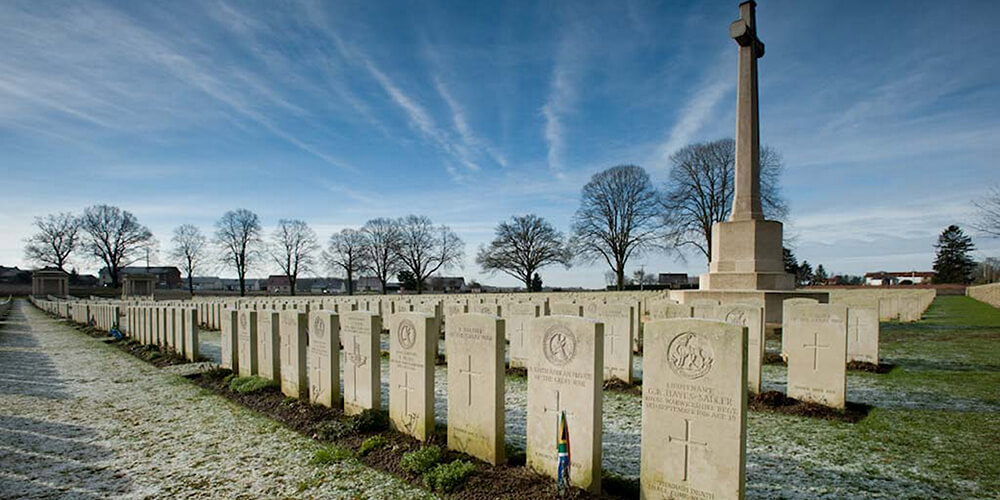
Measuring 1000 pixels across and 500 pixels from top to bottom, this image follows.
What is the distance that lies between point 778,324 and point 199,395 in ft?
45.3

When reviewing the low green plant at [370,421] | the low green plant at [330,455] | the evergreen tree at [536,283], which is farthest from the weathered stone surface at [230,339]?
the evergreen tree at [536,283]

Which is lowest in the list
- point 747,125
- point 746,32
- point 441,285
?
point 441,285

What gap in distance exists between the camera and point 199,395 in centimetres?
757

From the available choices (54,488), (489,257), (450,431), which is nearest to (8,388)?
(54,488)

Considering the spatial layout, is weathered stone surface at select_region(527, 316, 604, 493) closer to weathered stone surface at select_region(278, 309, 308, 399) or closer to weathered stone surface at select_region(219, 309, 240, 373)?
weathered stone surface at select_region(278, 309, 308, 399)

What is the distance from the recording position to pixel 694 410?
3441 mm

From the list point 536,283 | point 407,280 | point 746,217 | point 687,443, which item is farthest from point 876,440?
point 407,280

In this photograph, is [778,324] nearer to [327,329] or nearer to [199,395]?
[327,329]

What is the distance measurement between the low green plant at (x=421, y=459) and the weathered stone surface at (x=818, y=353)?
4965 millimetres

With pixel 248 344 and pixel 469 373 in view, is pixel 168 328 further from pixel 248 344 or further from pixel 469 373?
pixel 469 373

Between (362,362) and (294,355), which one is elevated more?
(362,362)

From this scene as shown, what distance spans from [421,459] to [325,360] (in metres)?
2.71

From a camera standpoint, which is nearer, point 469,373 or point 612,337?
point 469,373

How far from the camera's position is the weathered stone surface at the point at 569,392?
3891 millimetres
